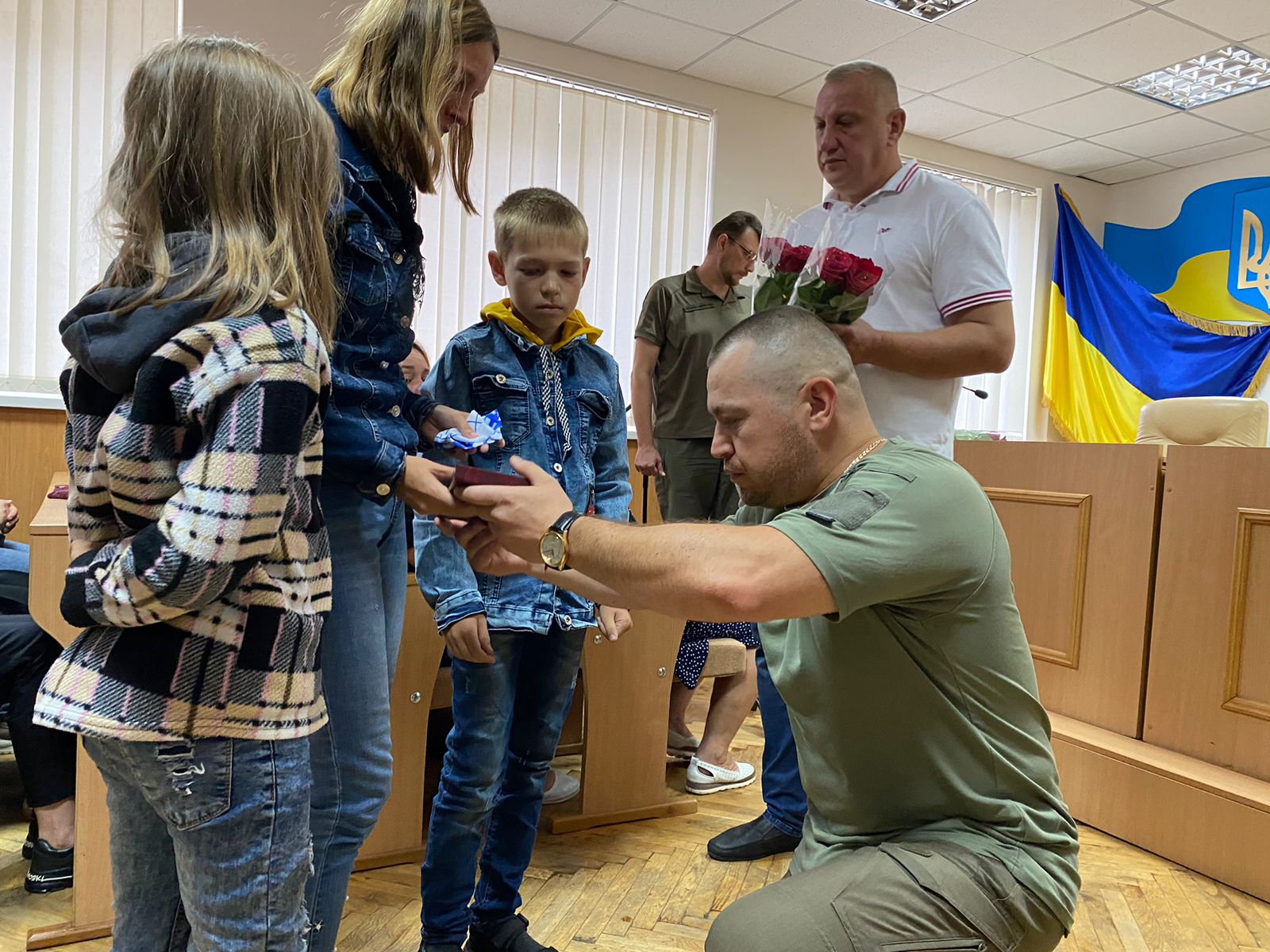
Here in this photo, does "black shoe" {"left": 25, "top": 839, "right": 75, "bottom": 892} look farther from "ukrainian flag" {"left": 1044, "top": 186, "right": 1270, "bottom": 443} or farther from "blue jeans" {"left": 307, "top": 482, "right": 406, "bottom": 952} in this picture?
"ukrainian flag" {"left": 1044, "top": 186, "right": 1270, "bottom": 443}

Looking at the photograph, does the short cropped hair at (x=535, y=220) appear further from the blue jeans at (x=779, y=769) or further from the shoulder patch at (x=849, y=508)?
the blue jeans at (x=779, y=769)

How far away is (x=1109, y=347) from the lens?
5.71m

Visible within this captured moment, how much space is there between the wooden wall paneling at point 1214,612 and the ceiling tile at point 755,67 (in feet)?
9.37

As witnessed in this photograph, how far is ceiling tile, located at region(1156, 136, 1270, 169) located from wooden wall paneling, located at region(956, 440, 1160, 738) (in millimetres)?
3986

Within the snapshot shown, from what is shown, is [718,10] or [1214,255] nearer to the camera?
[718,10]

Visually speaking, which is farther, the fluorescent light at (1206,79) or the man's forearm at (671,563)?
the fluorescent light at (1206,79)

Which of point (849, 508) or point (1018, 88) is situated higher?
point (1018, 88)

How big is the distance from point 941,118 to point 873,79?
373cm

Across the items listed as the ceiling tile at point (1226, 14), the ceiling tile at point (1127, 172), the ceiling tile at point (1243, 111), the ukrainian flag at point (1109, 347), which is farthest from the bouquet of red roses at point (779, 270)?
the ceiling tile at point (1127, 172)

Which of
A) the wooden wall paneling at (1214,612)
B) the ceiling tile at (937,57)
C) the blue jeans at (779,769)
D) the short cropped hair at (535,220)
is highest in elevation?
the ceiling tile at (937,57)

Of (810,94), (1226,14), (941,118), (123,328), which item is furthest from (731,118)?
(123,328)

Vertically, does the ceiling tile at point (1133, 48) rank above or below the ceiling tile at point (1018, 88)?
above

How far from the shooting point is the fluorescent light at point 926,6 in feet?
12.3

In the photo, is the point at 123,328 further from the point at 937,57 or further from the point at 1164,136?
the point at 1164,136
